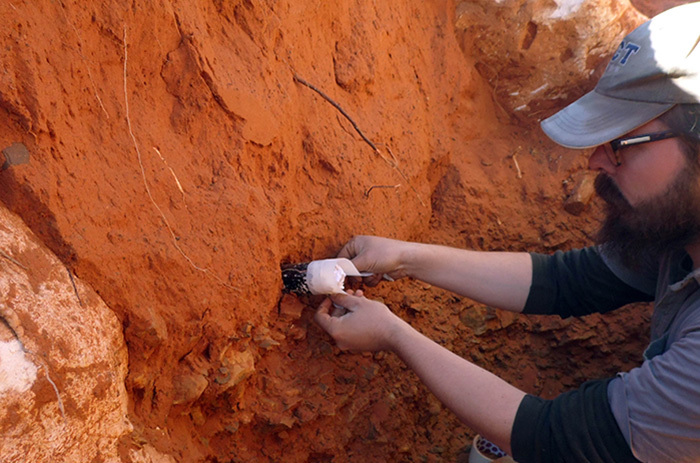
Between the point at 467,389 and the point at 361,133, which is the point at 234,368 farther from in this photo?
the point at 361,133

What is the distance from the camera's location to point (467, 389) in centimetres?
191

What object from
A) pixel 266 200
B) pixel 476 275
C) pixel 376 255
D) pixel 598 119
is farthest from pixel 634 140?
pixel 266 200

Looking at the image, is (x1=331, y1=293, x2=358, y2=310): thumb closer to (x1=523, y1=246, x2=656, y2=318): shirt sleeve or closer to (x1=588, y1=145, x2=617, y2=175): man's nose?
(x1=523, y1=246, x2=656, y2=318): shirt sleeve

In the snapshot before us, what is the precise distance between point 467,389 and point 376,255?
707mm

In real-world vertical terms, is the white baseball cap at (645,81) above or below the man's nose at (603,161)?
above

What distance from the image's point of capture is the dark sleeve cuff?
171 centimetres

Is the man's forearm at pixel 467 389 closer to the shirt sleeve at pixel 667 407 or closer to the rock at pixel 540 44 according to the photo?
the shirt sleeve at pixel 667 407

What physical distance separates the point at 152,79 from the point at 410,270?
129cm

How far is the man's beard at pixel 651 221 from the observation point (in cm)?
187

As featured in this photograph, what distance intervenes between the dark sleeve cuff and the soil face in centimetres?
85

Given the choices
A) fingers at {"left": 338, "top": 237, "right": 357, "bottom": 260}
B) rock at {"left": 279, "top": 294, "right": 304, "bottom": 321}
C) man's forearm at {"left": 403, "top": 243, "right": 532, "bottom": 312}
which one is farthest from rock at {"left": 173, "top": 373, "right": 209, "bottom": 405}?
man's forearm at {"left": 403, "top": 243, "right": 532, "bottom": 312}

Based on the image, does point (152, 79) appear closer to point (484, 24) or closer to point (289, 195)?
point (289, 195)

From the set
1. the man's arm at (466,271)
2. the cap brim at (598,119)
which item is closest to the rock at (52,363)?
the man's arm at (466,271)

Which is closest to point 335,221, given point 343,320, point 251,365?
point 343,320
